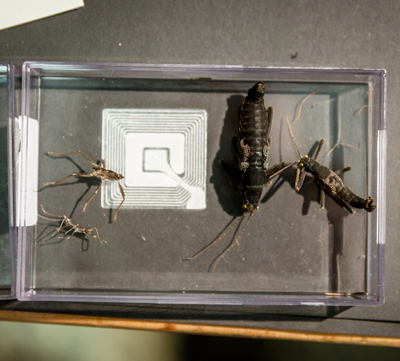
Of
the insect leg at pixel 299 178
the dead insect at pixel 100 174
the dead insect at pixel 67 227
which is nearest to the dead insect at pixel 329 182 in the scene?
the insect leg at pixel 299 178

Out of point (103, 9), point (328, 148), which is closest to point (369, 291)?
point (328, 148)

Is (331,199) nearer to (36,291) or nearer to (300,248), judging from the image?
(300,248)

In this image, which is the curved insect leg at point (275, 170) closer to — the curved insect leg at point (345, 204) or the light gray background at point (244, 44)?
the curved insect leg at point (345, 204)

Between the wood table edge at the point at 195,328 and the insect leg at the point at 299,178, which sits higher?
the insect leg at the point at 299,178

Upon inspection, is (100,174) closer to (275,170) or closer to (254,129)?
(254,129)

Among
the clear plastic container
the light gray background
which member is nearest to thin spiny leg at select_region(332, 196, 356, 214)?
the light gray background

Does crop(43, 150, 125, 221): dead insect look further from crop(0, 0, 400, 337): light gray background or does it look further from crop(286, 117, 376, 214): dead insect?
crop(286, 117, 376, 214): dead insect
